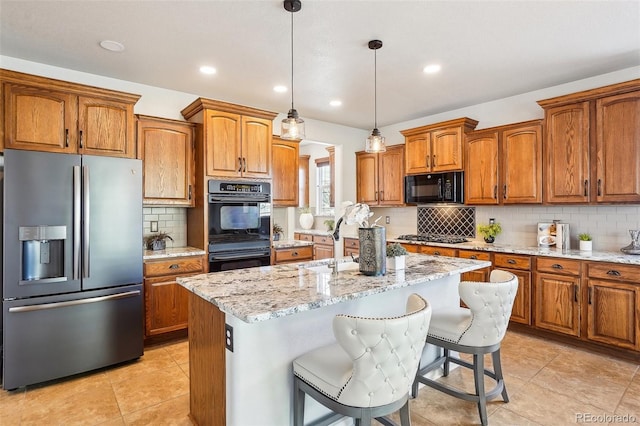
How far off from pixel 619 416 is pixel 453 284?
1.30 metres

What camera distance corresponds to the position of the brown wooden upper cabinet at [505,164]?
12.7 ft

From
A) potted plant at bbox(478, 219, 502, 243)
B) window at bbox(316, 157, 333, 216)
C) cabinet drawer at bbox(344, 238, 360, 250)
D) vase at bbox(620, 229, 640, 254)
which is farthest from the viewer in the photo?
window at bbox(316, 157, 333, 216)

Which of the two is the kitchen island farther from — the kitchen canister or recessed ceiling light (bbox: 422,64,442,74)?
recessed ceiling light (bbox: 422,64,442,74)

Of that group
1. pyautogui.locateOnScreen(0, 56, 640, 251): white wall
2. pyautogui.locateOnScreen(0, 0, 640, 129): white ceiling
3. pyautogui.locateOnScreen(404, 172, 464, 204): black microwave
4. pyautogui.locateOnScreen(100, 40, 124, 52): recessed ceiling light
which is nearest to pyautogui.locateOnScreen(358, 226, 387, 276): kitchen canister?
pyautogui.locateOnScreen(0, 0, 640, 129): white ceiling

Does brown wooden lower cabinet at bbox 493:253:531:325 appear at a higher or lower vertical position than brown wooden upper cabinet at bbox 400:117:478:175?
lower

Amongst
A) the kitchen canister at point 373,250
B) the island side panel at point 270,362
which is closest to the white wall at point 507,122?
the kitchen canister at point 373,250

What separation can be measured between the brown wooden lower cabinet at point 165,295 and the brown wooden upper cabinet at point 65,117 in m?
1.12

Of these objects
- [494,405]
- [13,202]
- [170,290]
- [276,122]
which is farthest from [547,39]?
[13,202]

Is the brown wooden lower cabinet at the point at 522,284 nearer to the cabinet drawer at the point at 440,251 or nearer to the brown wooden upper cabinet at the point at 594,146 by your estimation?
the cabinet drawer at the point at 440,251

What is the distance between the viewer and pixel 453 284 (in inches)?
116

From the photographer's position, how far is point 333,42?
2857 millimetres

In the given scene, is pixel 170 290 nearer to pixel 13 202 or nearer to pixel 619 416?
pixel 13 202

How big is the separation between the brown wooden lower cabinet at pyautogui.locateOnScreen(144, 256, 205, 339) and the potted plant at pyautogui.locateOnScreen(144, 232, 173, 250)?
382 millimetres

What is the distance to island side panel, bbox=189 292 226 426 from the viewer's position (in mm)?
1785
